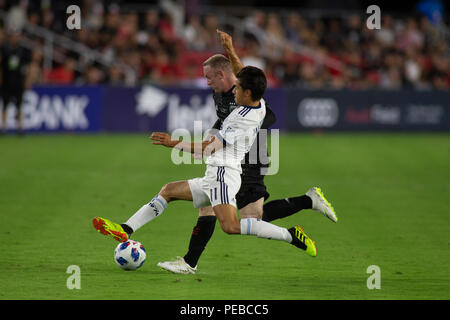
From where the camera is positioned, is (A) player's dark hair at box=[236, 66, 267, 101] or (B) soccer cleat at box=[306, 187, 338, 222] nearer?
(A) player's dark hair at box=[236, 66, 267, 101]

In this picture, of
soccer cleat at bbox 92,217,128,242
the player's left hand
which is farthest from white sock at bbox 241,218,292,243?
soccer cleat at bbox 92,217,128,242

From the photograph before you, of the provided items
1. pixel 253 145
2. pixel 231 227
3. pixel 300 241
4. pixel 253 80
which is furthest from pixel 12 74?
pixel 300 241

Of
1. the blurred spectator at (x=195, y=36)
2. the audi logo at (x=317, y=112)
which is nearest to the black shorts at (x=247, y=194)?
the audi logo at (x=317, y=112)

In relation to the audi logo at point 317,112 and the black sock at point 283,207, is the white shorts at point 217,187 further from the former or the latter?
the audi logo at point 317,112

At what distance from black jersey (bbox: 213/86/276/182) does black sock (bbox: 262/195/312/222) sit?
655 millimetres

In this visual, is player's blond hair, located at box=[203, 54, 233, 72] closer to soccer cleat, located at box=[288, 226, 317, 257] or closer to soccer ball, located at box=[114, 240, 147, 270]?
soccer cleat, located at box=[288, 226, 317, 257]

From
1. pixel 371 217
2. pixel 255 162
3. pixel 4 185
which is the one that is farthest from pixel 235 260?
pixel 4 185

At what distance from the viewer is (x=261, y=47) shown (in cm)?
2534

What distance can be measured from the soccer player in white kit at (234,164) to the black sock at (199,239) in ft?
1.03

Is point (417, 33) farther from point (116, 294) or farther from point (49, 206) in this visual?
point (116, 294)

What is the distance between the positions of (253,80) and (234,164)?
2.61 feet

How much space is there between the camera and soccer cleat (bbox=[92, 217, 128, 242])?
7.07 m
